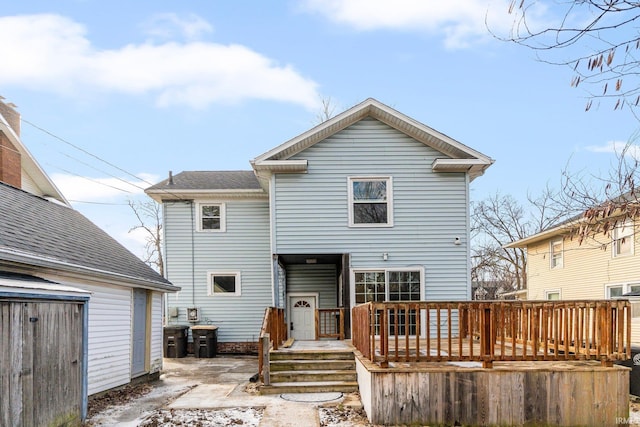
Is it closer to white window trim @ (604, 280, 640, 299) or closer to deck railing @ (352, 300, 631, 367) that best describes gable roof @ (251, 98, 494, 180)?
white window trim @ (604, 280, 640, 299)

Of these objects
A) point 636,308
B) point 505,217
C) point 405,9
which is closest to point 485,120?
point 636,308

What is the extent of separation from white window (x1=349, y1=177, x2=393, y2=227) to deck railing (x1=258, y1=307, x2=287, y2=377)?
3.06m

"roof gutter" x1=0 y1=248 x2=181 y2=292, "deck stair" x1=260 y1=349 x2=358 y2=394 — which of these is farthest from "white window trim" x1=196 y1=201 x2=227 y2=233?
"deck stair" x1=260 y1=349 x2=358 y2=394

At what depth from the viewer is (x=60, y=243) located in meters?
8.82

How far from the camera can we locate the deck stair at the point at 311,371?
8.49 m

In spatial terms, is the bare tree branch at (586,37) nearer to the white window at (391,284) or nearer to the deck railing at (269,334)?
the deck railing at (269,334)

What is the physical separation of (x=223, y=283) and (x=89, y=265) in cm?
748

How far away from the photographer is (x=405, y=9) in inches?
174

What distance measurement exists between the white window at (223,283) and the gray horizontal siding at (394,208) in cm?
404

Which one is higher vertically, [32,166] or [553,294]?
[32,166]

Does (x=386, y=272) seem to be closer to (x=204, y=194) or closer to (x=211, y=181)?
(x=204, y=194)

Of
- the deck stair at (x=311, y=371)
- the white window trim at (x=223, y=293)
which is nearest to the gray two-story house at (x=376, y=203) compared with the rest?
the deck stair at (x=311, y=371)

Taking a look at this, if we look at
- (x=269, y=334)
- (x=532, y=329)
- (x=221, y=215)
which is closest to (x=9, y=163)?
(x=221, y=215)

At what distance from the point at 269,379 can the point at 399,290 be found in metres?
4.73
